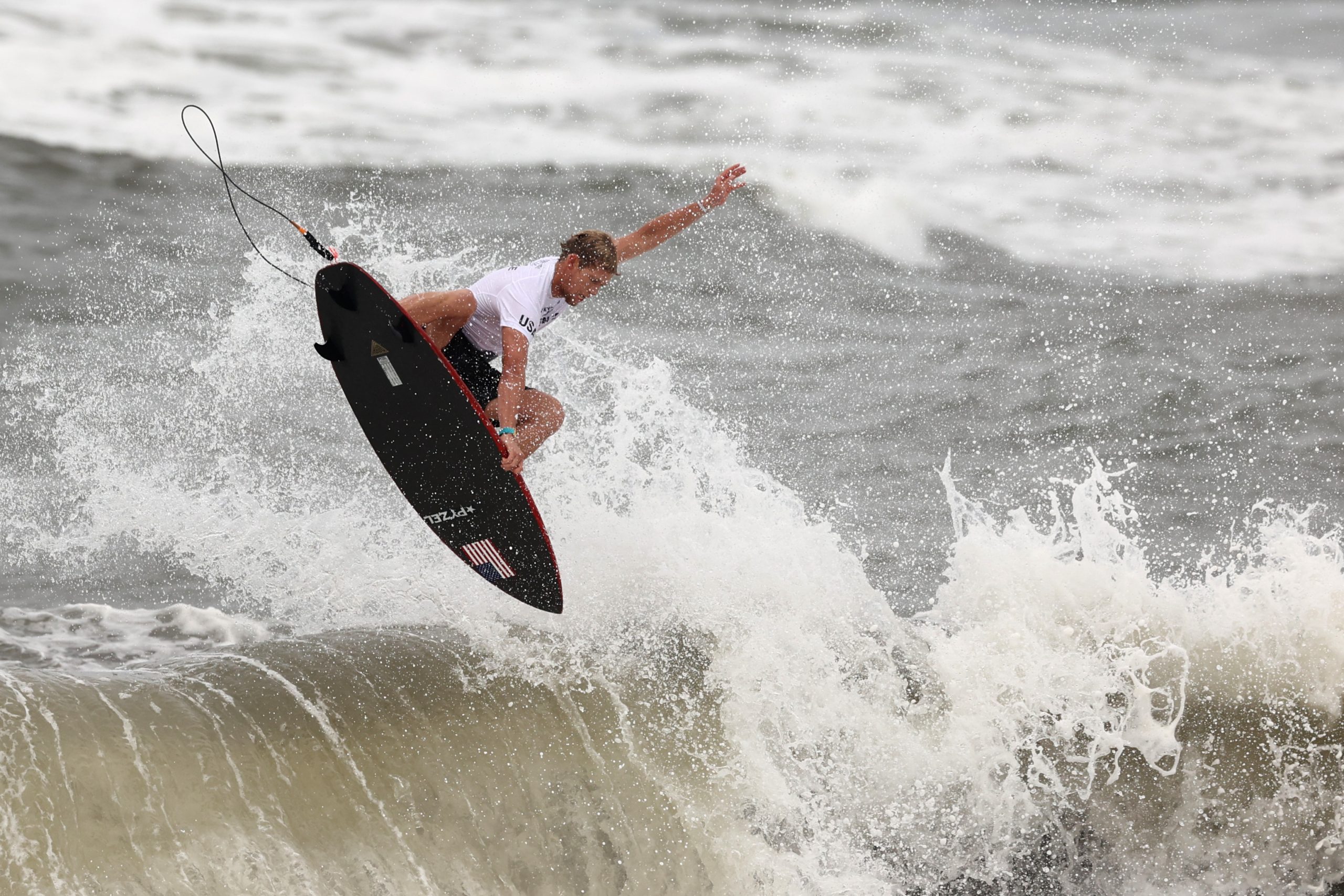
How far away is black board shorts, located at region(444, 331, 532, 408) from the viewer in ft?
17.2

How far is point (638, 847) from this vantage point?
428 cm

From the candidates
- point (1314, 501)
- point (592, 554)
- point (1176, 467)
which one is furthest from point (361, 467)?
point (1314, 501)

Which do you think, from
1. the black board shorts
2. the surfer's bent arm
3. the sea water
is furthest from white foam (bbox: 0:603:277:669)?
the surfer's bent arm

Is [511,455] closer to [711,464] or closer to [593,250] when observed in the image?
[593,250]

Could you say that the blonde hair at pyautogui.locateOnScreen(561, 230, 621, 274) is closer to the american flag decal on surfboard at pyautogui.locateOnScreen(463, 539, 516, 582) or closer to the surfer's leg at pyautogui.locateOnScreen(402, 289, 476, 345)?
the surfer's leg at pyautogui.locateOnScreen(402, 289, 476, 345)

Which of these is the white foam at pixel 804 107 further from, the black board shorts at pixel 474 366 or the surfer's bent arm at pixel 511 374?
the surfer's bent arm at pixel 511 374

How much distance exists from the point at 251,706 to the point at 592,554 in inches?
72.4

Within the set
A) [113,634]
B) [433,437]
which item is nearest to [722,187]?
[433,437]

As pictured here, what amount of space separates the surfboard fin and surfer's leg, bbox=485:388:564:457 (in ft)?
2.40

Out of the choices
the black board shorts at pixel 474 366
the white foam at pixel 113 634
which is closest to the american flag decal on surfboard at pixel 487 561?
the black board shorts at pixel 474 366

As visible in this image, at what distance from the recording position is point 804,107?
608 inches

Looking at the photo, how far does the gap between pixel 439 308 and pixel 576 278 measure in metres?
0.73

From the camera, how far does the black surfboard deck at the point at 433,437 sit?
483cm

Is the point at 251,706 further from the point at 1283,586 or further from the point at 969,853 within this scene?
the point at 1283,586
